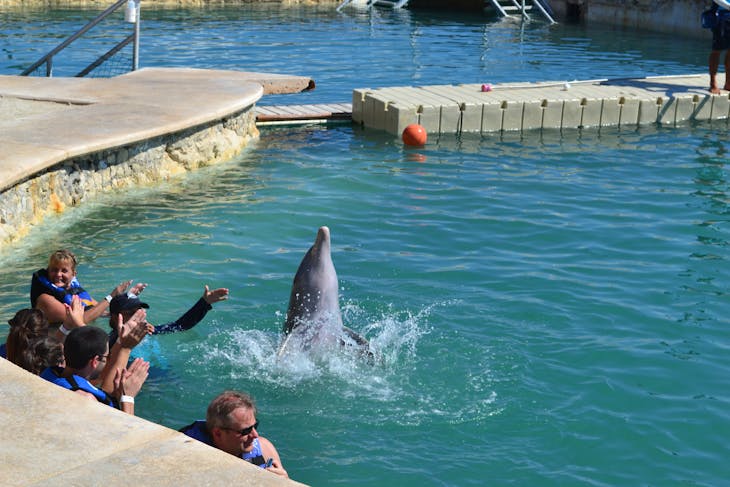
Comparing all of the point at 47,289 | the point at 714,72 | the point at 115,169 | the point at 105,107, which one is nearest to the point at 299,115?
the point at 105,107

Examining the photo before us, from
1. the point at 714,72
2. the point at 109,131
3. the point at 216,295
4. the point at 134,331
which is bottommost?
the point at 216,295

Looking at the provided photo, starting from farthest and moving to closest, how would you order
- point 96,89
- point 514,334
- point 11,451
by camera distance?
point 96,89 < point 514,334 < point 11,451

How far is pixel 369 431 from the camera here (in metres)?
6.59

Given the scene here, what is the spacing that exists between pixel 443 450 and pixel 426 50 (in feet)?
68.2

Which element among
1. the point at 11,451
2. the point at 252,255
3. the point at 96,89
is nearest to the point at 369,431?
the point at 11,451

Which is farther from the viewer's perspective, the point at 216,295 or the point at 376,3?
the point at 376,3

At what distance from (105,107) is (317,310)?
6.92 m

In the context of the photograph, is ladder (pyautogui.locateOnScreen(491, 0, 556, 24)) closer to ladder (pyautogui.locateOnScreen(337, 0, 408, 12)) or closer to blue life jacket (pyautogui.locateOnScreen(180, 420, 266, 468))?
ladder (pyautogui.locateOnScreen(337, 0, 408, 12))

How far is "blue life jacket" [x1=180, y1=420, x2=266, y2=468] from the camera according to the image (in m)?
4.94

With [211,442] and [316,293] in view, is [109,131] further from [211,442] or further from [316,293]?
[211,442]

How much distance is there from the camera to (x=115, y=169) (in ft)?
38.8

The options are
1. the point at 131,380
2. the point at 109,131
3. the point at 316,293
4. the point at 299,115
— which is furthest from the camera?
the point at 299,115

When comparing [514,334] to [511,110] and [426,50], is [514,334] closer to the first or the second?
[511,110]

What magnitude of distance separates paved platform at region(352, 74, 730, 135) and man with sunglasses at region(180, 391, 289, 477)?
10714 millimetres
